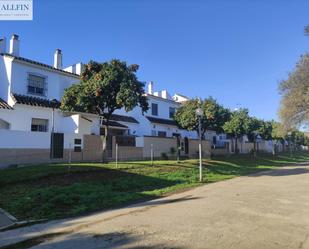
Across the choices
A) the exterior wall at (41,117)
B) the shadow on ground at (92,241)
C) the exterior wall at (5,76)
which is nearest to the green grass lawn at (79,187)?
the shadow on ground at (92,241)

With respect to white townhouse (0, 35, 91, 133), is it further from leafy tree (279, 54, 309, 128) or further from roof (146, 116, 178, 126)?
leafy tree (279, 54, 309, 128)

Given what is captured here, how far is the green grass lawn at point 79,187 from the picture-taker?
37.8ft

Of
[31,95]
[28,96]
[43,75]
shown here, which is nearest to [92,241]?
[28,96]

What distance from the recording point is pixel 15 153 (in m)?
20.1

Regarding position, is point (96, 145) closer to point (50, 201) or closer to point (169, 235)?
point (50, 201)

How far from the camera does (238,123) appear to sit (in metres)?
45.0

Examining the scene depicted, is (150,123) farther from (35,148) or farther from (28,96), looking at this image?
(35,148)

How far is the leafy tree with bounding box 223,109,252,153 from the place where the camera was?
1763 inches

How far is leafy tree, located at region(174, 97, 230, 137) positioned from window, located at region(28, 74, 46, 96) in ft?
48.2

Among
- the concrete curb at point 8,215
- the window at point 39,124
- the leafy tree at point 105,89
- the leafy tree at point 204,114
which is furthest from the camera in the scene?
the leafy tree at point 204,114

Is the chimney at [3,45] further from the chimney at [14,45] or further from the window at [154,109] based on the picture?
the window at [154,109]

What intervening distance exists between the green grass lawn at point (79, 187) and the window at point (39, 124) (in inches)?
330

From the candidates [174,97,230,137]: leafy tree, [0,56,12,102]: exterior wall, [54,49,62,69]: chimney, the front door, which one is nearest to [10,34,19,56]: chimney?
[0,56,12,102]: exterior wall

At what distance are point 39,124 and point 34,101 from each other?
174 cm
